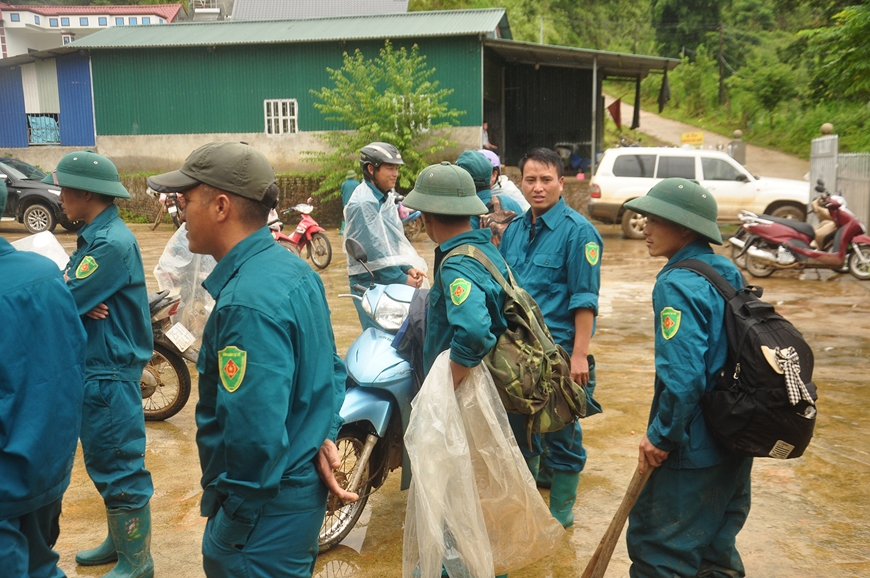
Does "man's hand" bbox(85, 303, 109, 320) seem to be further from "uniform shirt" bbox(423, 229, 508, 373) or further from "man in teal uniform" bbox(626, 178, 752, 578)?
"man in teal uniform" bbox(626, 178, 752, 578)

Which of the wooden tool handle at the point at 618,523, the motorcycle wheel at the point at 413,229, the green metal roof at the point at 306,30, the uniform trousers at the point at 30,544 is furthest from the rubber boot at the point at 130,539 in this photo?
the green metal roof at the point at 306,30

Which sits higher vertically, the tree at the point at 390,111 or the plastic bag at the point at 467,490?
the tree at the point at 390,111

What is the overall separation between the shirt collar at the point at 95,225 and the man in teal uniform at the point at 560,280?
191 cm

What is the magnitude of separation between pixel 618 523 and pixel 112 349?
2.10 m

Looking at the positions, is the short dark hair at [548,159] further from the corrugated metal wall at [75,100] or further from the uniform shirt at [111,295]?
the corrugated metal wall at [75,100]

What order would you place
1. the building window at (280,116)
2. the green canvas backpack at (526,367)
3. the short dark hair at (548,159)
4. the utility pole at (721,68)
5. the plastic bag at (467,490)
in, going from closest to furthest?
the plastic bag at (467,490) < the green canvas backpack at (526,367) < the short dark hair at (548,159) < the building window at (280,116) < the utility pole at (721,68)

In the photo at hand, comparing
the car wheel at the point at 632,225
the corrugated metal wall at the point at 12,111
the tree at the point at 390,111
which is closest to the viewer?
the car wheel at the point at 632,225

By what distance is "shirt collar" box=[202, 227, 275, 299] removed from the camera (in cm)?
199

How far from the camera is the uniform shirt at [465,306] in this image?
2.76 metres

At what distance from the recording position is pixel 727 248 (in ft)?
46.3

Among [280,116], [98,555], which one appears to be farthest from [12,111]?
[98,555]

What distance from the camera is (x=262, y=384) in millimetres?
1833

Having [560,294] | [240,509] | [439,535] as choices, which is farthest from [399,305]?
[240,509]

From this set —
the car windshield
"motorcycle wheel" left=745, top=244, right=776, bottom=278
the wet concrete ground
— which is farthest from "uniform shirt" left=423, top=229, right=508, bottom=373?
the car windshield
